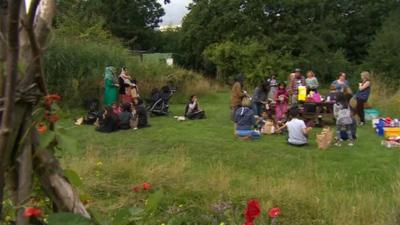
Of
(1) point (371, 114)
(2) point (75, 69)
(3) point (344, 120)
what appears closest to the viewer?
(3) point (344, 120)

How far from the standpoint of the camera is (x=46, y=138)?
1.65m

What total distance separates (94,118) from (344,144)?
20.4ft

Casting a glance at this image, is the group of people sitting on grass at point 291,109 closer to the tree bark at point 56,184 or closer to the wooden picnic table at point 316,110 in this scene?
the wooden picnic table at point 316,110

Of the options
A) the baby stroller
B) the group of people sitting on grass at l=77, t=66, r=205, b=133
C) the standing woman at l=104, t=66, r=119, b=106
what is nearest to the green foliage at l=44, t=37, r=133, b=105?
the group of people sitting on grass at l=77, t=66, r=205, b=133

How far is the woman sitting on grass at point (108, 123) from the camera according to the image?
1302 cm

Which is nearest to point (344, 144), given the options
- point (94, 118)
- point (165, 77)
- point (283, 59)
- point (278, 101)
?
point (278, 101)

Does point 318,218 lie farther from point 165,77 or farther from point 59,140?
point 165,77

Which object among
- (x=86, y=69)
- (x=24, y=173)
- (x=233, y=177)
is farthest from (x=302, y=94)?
(x=24, y=173)

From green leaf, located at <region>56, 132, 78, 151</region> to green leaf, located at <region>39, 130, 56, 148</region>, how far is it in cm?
3

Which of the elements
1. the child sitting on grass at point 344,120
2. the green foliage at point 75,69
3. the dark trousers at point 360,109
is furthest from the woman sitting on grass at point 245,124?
the green foliage at point 75,69

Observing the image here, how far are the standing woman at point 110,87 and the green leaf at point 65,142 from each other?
A: 47.5 feet

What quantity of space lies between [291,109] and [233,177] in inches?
226

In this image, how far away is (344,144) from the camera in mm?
11797

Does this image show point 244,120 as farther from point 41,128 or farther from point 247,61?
point 247,61
